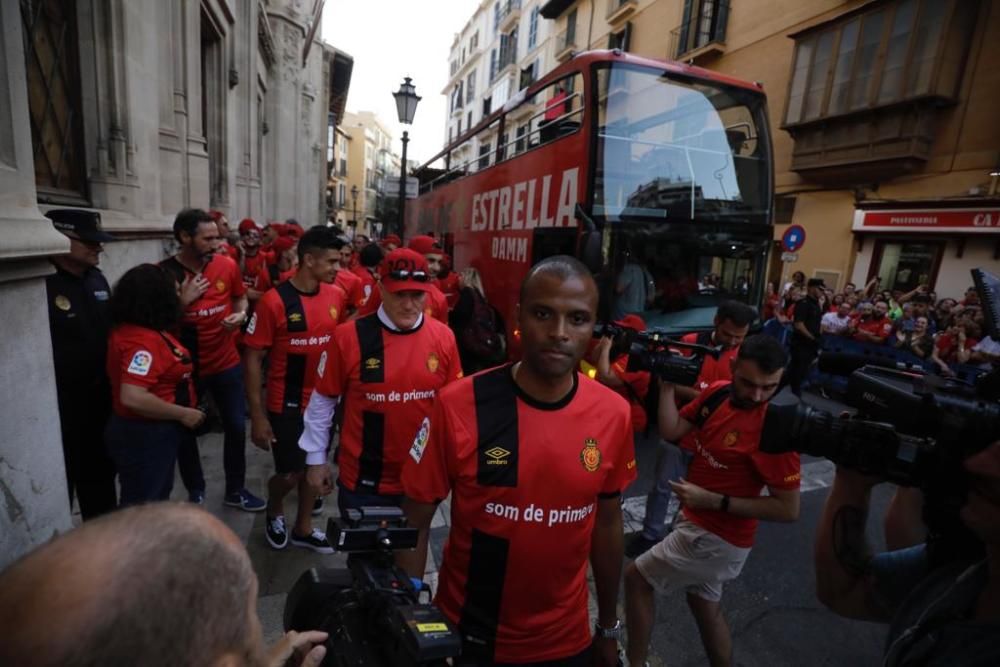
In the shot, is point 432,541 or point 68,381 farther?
point 432,541

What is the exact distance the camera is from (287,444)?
11.2 feet

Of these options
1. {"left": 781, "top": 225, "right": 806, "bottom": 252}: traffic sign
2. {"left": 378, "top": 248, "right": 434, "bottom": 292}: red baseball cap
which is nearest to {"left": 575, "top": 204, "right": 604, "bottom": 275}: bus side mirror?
{"left": 378, "top": 248, "right": 434, "bottom": 292}: red baseball cap

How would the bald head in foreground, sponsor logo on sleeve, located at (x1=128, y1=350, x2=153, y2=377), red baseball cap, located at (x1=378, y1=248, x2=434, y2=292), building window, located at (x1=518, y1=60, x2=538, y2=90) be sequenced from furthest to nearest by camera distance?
building window, located at (x1=518, y1=60, x2=538, y2=90) < red baseball cap, located at (x1=378, y1=248, x2=434, y2=292) < sponsor logo on sleeve, located at (x1=128, y1=350, x2=153, y2=377) < the bald head in foreground

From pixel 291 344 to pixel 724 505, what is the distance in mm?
2773

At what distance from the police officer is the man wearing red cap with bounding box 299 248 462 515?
131cm

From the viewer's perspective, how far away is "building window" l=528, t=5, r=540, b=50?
32.9 m

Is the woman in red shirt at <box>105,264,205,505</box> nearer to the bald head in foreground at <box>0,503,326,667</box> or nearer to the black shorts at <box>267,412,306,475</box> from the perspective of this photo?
the black shorts at <box>267,412,306,475</box>

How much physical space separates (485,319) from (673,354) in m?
2.97

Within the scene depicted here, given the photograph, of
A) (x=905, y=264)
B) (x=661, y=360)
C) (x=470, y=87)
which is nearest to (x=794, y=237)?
(x=905, y=264)

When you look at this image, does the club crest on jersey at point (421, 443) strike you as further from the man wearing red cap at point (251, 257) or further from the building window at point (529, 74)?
the building window at point (529, 74)

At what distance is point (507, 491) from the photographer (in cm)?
167

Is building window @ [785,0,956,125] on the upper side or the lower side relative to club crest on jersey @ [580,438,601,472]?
upper

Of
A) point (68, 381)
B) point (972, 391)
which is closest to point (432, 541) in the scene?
point (68, 381)

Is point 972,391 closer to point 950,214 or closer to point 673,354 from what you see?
point 673,354
